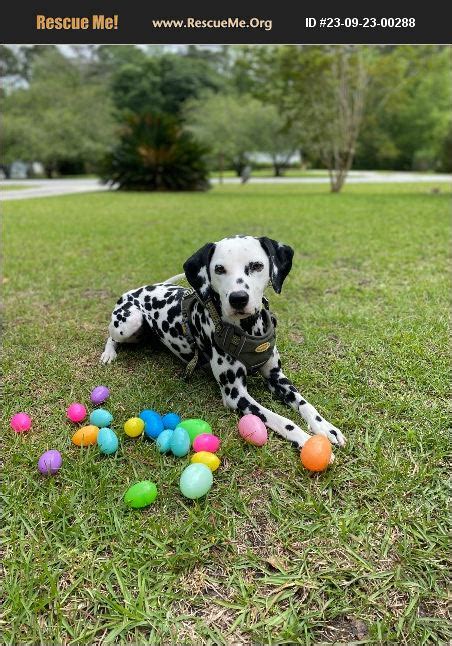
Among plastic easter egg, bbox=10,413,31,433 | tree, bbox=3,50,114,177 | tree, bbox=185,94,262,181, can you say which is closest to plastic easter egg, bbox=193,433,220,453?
plastic easter egg, bbox=10,413,31,433

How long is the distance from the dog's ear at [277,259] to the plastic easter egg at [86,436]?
143 centimetres

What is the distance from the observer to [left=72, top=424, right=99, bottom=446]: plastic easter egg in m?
2.77

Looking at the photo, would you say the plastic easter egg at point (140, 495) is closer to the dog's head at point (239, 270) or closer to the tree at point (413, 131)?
the dog's head at point (239, 270)

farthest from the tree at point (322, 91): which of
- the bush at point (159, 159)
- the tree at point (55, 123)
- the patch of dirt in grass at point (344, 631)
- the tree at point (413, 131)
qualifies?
the patch of dirt in grass at point (344, 631)

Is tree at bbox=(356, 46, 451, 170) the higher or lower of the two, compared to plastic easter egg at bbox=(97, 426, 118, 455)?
higher

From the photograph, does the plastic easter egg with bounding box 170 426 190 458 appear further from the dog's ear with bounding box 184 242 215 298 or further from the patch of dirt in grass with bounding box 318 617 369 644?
the patch of dirt in grass with bounding box 318 617 369 644

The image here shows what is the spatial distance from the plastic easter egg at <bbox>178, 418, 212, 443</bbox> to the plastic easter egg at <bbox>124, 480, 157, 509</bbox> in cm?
47

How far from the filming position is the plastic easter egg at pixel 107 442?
8.81ft

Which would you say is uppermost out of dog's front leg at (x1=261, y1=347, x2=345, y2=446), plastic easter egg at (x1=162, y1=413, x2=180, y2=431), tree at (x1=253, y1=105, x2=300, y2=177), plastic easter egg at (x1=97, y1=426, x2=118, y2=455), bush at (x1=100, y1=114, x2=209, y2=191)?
tree at (x1=253, y1=105, x2=300, y2=177)

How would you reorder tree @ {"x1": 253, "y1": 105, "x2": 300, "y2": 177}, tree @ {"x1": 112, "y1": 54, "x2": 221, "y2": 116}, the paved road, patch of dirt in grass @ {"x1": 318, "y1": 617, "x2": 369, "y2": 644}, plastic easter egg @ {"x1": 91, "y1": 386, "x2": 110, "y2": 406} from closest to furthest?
1. patch of dirt in grass @ {"x1": 318, "y1": 617, "x2": 369, "y2": 644}
2. plastic easter egg @ {"x1": 91, "y1": 386, "x2": 110, "y2": 406}
3. the paved road
4. tree @ {"x1": 253, "y1": 105, "x2": 300, "y2": 177}
5. tree @ {"x1": 112, "y1": 54, "x2": 221, "y2": 116}

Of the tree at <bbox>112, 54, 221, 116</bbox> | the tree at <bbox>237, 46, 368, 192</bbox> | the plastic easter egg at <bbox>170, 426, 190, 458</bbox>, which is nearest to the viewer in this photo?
the plastic easter egg at <bbox>170, 426, 190, 458</bbox>

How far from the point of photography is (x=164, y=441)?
8.79ft

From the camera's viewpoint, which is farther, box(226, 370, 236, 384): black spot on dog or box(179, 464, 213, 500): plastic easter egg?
box(226, 370, 236, 384): black spot on dog

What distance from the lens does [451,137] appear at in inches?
1531
